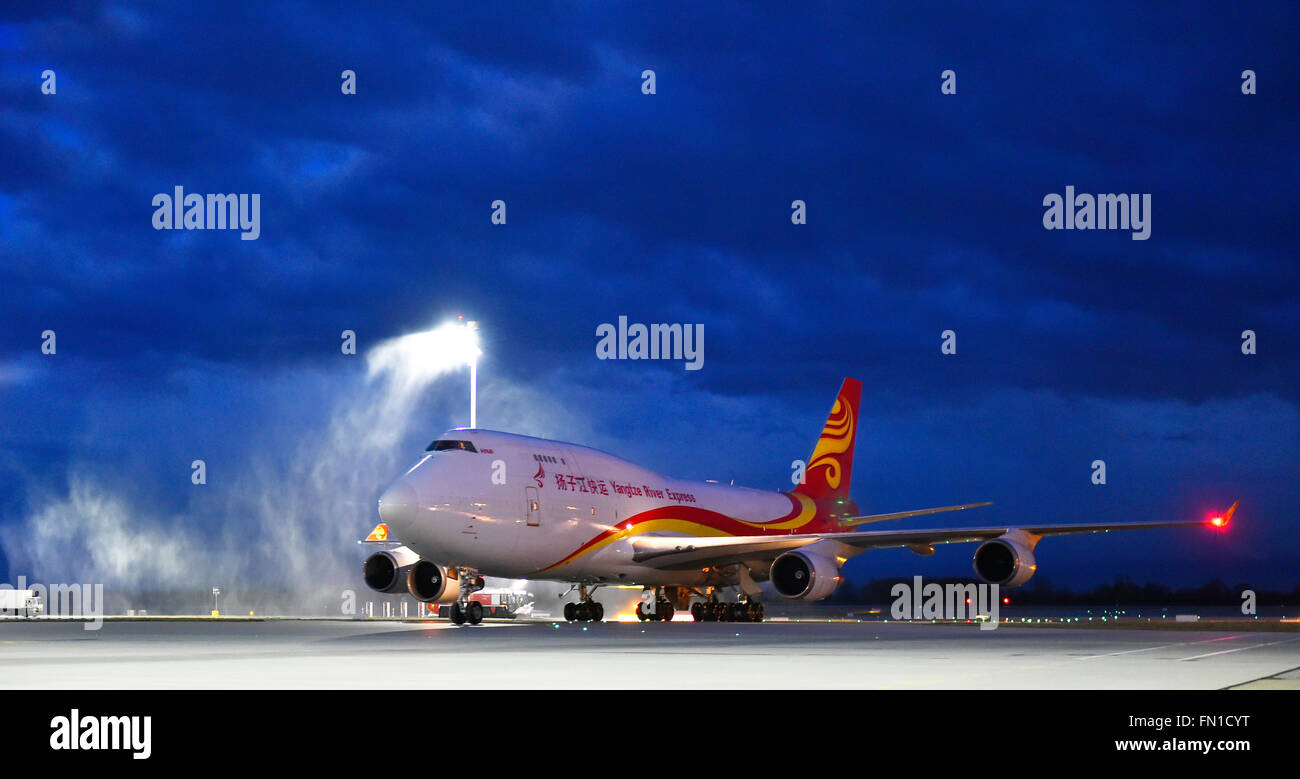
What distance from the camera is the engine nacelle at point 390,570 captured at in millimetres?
34312

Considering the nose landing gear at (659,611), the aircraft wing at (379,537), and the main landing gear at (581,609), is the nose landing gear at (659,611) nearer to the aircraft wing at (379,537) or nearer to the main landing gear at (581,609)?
the main landing gear at (581,609)

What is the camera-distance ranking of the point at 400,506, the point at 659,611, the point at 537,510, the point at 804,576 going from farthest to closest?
the point at 659,611 → the point at 804,576 → the point at 537,510 → the point at 400,506

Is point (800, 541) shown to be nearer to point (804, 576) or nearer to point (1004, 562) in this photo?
point (804, 576)

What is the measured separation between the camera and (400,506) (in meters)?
29.4

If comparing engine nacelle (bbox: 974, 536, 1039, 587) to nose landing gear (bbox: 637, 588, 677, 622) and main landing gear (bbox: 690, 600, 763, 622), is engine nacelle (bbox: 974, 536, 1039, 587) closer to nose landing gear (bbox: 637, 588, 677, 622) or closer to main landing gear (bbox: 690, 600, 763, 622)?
main landing gear (bbox: 690, 600, 763, 622)

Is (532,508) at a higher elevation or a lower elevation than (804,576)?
higher

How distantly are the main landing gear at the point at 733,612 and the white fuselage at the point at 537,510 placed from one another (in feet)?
3.79

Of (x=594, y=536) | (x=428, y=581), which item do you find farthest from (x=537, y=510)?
(x=428, y=581)

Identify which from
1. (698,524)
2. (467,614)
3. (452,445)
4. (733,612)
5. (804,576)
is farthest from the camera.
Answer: (698,524)

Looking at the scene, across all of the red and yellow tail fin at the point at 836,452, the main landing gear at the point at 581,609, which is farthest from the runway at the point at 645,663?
the red and yellow tail fin at the point at 836,452

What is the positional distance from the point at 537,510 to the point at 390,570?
15.7ft
